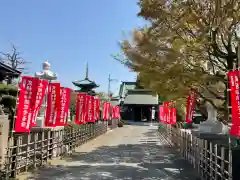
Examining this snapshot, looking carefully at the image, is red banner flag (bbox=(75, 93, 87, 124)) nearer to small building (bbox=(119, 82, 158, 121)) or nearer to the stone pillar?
the stone pillar

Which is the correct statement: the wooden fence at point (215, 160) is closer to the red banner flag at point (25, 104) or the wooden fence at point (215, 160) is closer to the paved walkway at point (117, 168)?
the paved walkway at point (117, 168)

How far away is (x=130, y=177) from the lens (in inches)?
396

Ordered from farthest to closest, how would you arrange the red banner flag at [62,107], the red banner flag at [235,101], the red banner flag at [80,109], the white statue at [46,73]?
1. the red banner flag at [80,109]
2. the white statue at [46,73]
3. the red banner flag at [62,107]
4. the red banner flag at [235,101]

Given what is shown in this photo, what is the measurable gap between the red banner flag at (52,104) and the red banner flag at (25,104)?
2.57 metres

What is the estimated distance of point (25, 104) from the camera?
9289 mm

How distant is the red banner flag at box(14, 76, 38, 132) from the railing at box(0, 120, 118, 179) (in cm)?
63

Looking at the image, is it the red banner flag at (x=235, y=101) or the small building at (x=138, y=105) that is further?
the small building at (x=138, y=105)

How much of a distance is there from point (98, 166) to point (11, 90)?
Answer: 654 centimetres

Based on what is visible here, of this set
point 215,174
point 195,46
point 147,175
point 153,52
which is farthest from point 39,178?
point 195,46

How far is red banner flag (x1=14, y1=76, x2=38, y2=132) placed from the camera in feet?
29.5

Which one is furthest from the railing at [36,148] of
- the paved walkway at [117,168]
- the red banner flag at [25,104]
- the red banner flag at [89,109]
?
the red banner flag at [89,109]

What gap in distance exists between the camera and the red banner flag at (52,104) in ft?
40.0

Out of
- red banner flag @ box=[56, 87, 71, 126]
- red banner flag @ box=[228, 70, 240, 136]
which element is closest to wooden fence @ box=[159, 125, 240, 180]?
red banner flag @ box=[228, 70, 240, 136]

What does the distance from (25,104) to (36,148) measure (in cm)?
264
